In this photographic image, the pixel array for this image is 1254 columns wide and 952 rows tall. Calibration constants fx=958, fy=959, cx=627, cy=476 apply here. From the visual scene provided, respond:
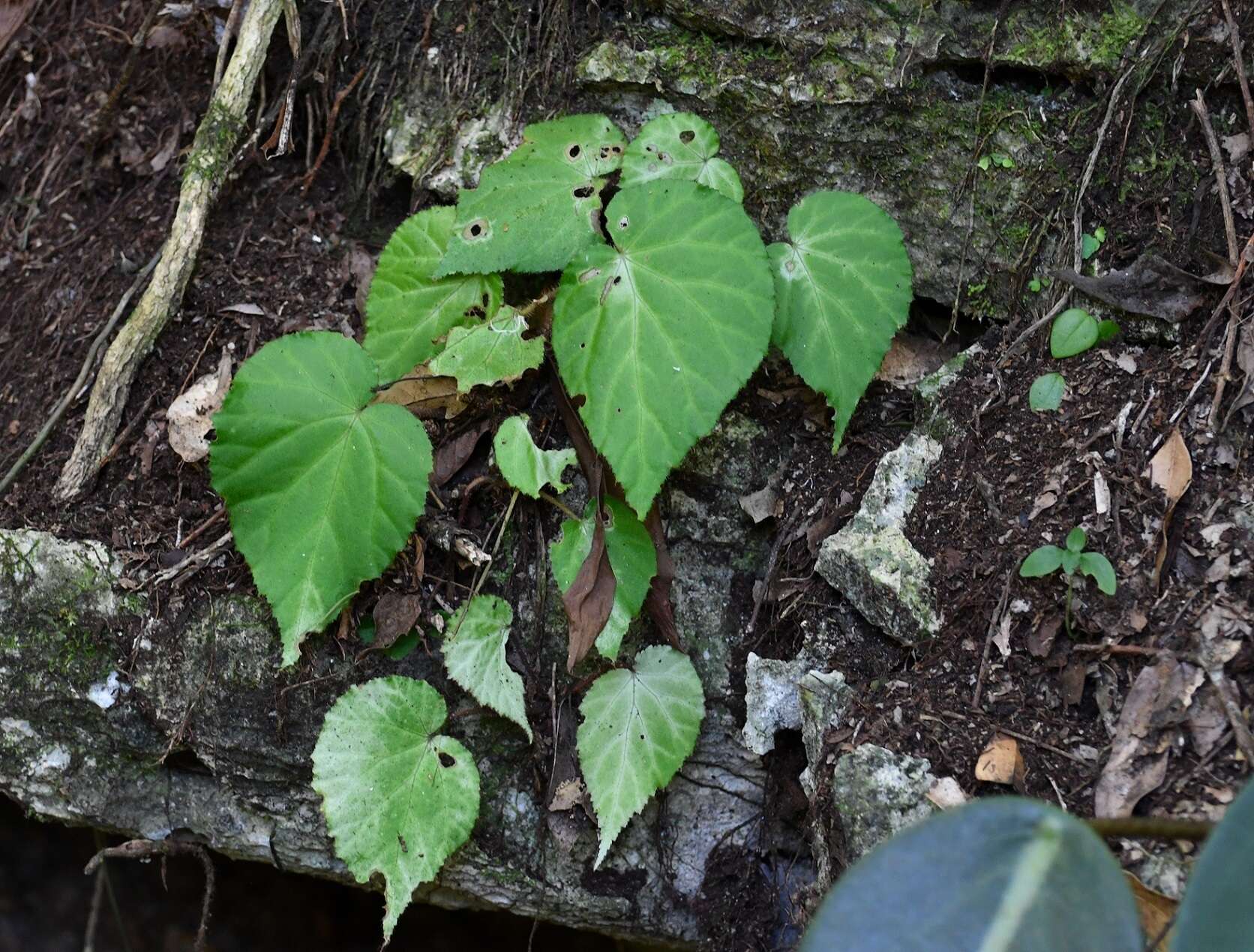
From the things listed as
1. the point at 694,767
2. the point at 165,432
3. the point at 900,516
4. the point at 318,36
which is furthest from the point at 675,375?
the point at 318,36

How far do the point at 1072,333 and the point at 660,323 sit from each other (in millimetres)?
798

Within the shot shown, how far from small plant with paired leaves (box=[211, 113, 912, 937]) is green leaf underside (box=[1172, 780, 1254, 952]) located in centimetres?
99

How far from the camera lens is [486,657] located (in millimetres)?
1898

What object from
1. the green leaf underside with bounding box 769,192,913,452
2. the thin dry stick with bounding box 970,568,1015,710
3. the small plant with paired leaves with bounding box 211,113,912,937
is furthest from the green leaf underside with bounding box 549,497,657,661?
the thin dry stick with bounding box 970,568,1015,710

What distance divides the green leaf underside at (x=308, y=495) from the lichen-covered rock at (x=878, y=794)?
2.99 ft

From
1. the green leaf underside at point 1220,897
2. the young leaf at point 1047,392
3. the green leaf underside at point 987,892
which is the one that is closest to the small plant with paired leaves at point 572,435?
the young leaf at point 1047,392

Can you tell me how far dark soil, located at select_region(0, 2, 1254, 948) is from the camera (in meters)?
1.55

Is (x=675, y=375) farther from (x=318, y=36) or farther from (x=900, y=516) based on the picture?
(x=318, y=36)

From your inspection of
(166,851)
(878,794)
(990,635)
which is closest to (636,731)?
(878,794)

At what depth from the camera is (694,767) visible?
197 cm

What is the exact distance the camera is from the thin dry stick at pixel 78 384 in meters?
2.16

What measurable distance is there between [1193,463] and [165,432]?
2044mm

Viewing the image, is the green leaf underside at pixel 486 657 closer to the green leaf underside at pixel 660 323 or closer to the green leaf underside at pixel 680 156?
the green leaf underside at pixel 660 323

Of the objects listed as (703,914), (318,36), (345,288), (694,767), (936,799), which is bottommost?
(703,914)
